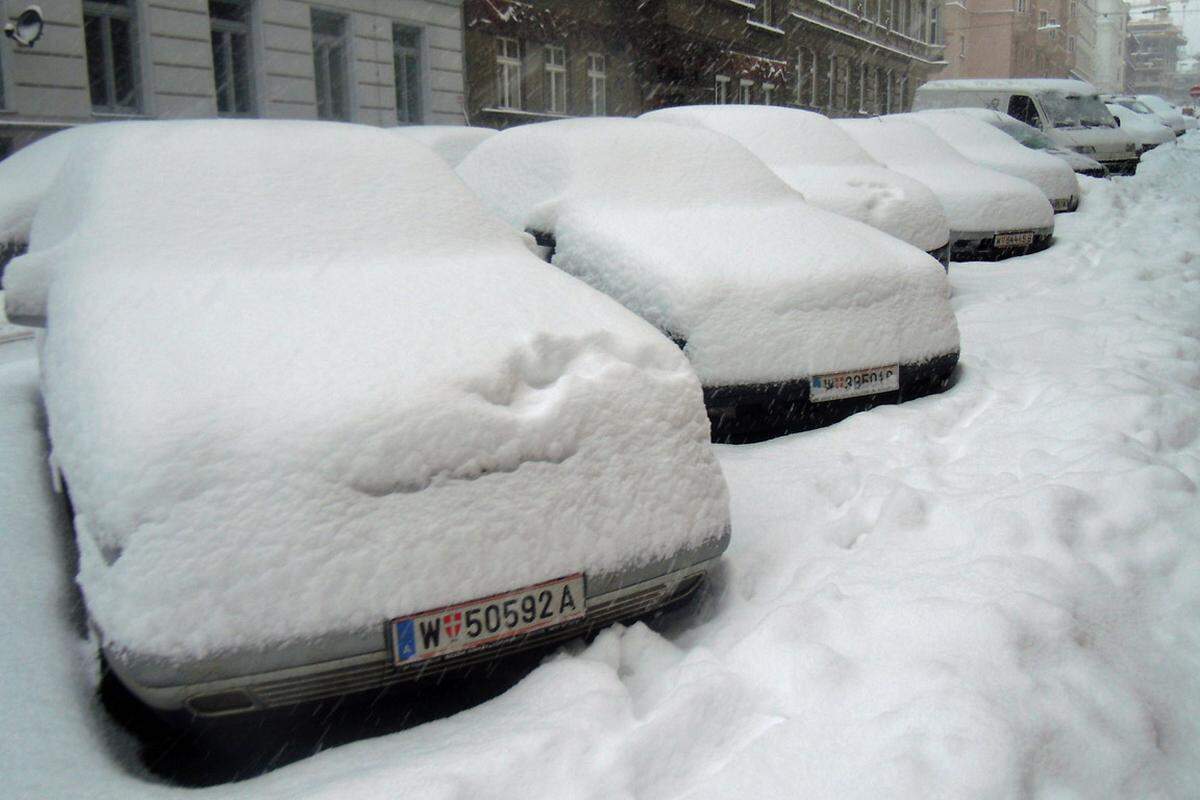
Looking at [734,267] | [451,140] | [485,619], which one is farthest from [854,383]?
[451,140]

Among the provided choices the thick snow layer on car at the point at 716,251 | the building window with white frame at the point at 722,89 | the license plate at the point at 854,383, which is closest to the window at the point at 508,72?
the building window with white frame at the point at 722,89

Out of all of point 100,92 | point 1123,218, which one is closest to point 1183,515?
point 1123,218

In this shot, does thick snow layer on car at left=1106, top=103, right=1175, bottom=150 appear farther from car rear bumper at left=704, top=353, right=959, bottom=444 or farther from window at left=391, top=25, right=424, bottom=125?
car rear bumper at left=704, top=353, right=959, bottom=444

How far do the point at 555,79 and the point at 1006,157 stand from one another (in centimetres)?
1135

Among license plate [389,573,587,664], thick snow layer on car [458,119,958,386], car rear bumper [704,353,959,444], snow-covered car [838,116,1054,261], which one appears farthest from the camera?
snow-covered car [838,116,1054,261]

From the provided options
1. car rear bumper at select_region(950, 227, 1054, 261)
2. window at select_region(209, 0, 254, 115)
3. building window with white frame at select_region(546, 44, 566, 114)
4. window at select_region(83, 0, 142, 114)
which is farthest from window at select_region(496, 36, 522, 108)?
car rear bumper at select_region(950, 227, 1054, 261)

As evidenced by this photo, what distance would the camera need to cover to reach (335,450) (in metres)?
2.14

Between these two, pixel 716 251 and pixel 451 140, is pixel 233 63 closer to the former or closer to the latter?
pixel 451 140

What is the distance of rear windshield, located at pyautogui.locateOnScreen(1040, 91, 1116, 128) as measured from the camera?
1823 centimetres

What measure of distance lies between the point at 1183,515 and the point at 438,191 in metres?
2.65

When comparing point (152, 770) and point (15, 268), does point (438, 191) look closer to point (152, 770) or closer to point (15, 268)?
point (15, 268)

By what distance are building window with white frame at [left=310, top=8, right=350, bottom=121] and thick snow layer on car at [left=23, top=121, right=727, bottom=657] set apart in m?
13.5

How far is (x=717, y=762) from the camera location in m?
2.10

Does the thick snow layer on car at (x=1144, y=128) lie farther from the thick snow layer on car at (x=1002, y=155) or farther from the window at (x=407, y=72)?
the window at (x=407, y=72)
